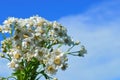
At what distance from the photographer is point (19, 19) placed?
372 inches

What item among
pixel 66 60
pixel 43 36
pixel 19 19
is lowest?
pixel 66 60

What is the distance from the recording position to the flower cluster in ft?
28.3

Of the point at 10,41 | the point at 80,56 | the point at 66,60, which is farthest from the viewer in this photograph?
the point at 80,56

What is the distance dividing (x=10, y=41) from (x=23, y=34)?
0.43 metres

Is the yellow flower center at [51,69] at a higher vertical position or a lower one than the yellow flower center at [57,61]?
lower

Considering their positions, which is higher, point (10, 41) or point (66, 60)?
point (10, 41)

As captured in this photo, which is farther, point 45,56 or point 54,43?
point 54,43

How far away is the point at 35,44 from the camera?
28.9ft

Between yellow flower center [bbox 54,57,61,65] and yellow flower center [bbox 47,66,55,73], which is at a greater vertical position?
yellow flower center [bbox 54,57,61,65]

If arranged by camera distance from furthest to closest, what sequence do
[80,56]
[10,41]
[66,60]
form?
[80,56]
[10,41]
[66,60]

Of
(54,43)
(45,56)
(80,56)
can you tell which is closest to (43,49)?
(45,56)

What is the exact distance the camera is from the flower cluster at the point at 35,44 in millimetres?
8641

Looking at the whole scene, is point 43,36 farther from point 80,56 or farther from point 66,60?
point 80,56

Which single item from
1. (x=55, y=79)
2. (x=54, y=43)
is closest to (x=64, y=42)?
(x=54, y=43)
